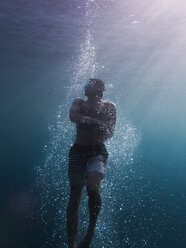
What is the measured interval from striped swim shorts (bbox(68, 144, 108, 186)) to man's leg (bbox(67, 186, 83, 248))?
0.19m

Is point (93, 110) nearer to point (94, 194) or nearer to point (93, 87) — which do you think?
point (93, 87)

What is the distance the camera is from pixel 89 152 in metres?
4.61

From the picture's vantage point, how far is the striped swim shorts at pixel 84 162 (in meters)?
4.36

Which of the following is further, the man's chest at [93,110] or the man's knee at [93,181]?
the man's chest at [93,110]

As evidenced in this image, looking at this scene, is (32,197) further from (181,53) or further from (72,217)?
(181,53)

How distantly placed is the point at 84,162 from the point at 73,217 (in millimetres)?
1049

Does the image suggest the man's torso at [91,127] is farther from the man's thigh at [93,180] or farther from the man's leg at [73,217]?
the man's leg at [73,217]

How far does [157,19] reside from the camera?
14.7 meters

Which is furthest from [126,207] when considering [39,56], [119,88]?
[119,88]

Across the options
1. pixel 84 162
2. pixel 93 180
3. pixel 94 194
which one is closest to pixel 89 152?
pixel 84 162

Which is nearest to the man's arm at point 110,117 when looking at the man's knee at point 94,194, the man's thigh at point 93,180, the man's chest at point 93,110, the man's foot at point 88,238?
the man's chest at point 93,110

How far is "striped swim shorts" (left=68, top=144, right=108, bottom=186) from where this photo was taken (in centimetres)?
436

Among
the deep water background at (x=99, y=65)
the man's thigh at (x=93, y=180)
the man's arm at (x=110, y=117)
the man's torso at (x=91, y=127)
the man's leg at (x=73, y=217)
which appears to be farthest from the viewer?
the deep water background at (x=99, y=65)

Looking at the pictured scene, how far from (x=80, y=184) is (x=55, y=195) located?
917cm
